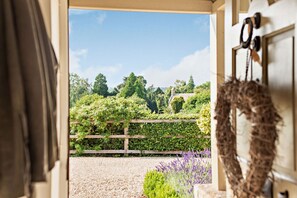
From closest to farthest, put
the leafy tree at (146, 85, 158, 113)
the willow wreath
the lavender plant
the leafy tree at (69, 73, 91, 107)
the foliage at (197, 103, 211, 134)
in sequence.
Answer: the willow wreath → the foliage at (197, 103, 211, 134) → the lavender plant → the leafy tree at (69, 73, 91, 107) → the leafy tree at (146, 85, 158, 113)

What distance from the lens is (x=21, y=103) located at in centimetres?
65

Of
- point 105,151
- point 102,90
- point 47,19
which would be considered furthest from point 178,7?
point 105,151

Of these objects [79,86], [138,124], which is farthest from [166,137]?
[79,86]

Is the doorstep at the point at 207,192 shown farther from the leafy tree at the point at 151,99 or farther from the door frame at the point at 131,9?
the leafy tree at the point at 151,99

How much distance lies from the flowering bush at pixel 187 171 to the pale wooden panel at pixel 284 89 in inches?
95.7

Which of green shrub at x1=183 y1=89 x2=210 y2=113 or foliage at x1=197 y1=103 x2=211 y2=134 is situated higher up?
green shrub at x1=183 y1=89 x2=210 y2=113

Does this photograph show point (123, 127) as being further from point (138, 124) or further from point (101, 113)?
point (101, 113)

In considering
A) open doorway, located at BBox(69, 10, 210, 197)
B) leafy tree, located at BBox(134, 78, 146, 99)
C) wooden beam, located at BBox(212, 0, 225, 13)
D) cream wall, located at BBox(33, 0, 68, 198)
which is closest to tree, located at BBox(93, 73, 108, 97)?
open doorway, located at BBox(69, 10, 210, 197)

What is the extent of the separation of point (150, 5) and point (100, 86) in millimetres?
2032

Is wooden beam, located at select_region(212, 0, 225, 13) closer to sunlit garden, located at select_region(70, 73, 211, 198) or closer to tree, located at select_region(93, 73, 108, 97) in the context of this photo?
sunlit garden, located at select_region(70, 73, 211, 198)

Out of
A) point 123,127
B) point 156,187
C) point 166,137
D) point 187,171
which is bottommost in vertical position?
point 156,187

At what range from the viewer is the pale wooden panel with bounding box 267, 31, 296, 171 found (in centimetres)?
114

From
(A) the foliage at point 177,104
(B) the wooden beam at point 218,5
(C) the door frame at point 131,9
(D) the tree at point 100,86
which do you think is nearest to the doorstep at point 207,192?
(C) the door frame at point 131,9

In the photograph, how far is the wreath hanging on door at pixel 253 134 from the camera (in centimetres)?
109
